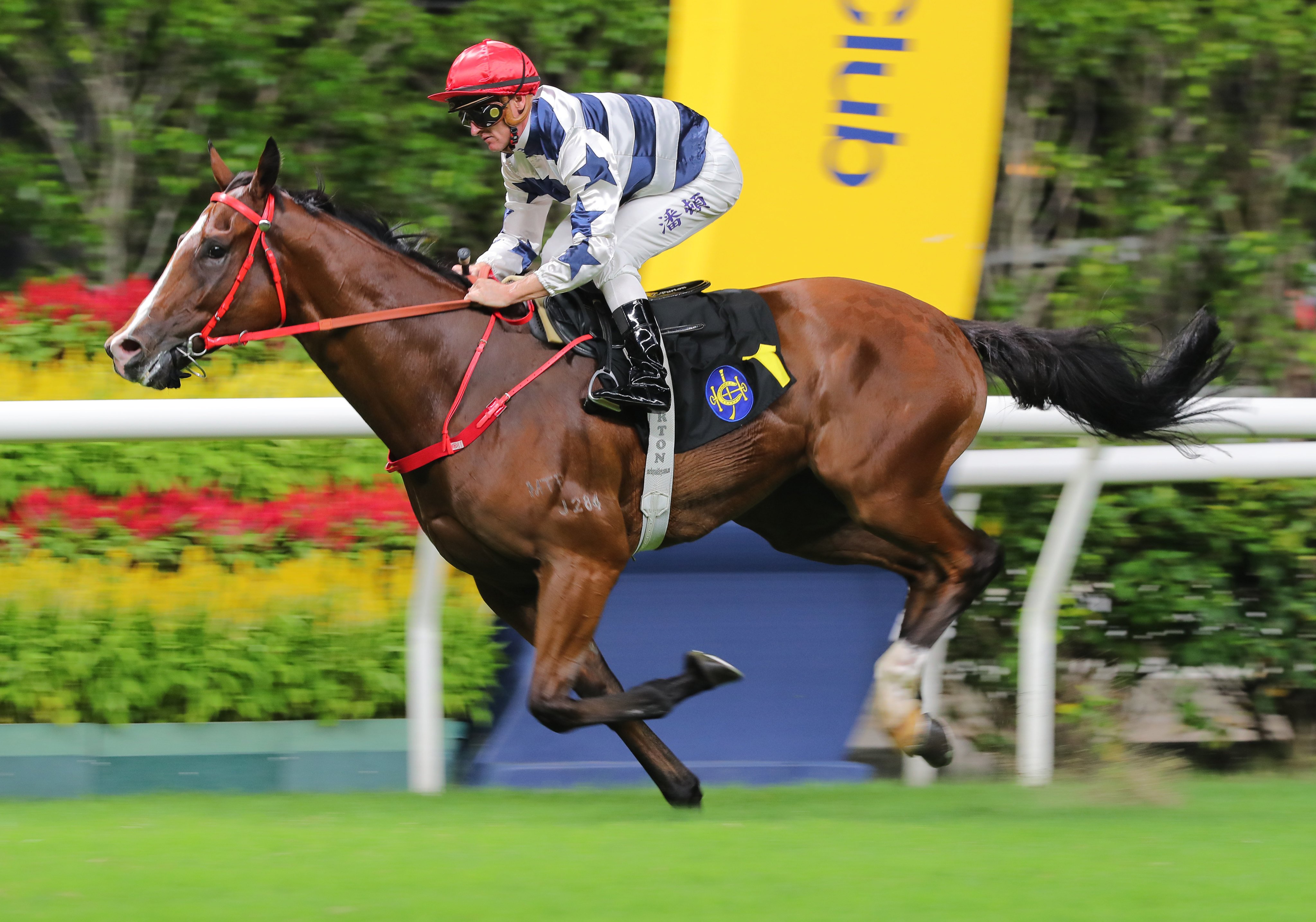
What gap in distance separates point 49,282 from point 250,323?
94.9 inches

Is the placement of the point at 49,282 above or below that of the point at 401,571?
above

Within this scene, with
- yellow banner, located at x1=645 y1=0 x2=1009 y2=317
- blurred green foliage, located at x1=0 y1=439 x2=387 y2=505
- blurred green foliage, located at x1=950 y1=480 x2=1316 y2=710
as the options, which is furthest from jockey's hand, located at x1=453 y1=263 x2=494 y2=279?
blurred green foliage, located at x1=950 y1=480 x2=1316 y2=710

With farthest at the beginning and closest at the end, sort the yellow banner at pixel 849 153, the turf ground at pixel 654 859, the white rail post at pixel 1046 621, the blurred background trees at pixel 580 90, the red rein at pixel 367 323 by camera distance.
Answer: the blurred background trees at pixel 580 90 < the yellow banner at pixel 849 153 < the white rail post at pixel 1046 621 < the red rein at pixel 367 323 < the turf ground at pixel 654 859

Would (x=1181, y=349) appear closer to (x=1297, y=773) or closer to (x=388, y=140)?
(x=1297, y=773)

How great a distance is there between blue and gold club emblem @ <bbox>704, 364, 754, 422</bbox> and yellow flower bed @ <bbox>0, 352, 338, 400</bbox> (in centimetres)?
141

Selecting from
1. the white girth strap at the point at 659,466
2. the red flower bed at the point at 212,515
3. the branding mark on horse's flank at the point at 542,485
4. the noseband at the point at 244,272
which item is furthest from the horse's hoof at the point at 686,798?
the noseband at the point at 244,272

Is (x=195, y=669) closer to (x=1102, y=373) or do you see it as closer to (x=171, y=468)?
(x=171, y=468)

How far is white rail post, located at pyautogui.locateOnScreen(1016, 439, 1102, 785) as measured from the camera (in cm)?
437

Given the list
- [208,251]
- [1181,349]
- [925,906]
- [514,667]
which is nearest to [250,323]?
[208,251]

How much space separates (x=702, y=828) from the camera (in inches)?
140

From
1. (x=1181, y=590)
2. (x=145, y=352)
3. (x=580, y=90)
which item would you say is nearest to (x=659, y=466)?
(x=145, y=352)

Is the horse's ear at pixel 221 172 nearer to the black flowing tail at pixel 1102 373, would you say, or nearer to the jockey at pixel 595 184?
the jockey at pixel 595 184

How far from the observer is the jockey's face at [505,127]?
3912 mm

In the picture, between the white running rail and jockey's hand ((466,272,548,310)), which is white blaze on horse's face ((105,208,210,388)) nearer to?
the white running rail
